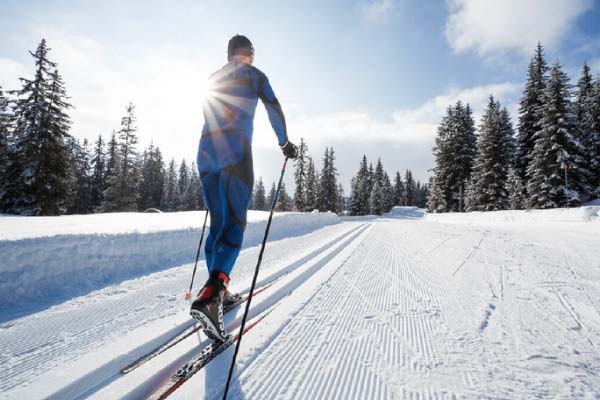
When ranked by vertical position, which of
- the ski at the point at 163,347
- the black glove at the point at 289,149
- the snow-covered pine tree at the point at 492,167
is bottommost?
the ski at the point at 163,347

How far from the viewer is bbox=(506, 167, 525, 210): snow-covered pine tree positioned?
26.9 metres

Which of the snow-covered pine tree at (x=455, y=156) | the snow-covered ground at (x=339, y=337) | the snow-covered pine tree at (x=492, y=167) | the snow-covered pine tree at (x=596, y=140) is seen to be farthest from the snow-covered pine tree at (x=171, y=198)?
the snow-covered pine tree at (x=596, y=140)

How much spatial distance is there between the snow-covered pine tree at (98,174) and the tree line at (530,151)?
49887 millimetres

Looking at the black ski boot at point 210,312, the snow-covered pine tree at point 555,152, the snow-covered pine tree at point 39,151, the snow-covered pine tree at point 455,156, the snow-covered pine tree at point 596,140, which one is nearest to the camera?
the black ski boot at point 210,312

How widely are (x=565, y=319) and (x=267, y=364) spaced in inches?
87.1

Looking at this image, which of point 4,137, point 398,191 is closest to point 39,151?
point 4,137

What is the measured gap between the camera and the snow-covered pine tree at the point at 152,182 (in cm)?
4975

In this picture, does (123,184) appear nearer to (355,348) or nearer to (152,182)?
(152,182)

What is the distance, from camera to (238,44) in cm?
249

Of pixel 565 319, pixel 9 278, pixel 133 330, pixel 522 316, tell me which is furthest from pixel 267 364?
pixel 9 278

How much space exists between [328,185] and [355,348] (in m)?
48.8

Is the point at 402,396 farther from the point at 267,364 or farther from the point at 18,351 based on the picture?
the point at 18,351

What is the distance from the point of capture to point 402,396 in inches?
51.8

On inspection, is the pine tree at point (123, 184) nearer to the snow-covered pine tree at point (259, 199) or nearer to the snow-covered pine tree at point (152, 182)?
the snow-covered pine tree at point (152, 182)
